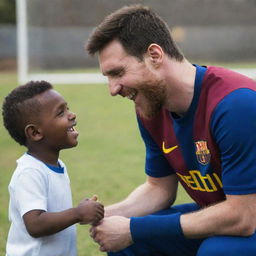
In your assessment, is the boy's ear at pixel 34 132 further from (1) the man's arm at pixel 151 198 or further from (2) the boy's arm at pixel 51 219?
(1) the man's arm at pixel 151 198

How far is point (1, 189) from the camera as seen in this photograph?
6.68m

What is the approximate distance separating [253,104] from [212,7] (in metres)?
17.2

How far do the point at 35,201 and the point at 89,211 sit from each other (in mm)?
278

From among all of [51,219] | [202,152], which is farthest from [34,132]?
[202,152]

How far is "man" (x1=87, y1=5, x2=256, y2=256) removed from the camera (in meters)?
3.10

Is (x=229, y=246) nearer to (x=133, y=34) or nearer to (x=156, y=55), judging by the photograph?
(x=156, y=55)

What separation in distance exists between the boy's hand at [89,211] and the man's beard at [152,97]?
0.58 meters

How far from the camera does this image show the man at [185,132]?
10.2ft

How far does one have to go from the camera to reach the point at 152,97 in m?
3.36

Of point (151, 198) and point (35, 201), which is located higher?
point (35, 201)

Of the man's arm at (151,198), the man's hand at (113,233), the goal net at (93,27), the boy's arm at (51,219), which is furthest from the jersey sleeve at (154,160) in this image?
the goal net at (93,27)

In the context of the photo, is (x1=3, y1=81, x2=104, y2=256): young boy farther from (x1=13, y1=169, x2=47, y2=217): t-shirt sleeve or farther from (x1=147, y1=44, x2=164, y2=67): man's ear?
(x1=147, y1=44, x2=164, y2=67): man's ear

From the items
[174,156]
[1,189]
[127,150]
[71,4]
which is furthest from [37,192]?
[71,4]

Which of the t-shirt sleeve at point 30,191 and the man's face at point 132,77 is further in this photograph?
the man's face at point 132,77
